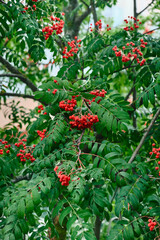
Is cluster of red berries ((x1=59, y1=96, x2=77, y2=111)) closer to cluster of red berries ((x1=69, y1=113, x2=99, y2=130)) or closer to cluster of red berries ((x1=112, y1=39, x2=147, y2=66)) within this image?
cluster of red berries ((x1=69, y1=113, x2=99, y2=130))

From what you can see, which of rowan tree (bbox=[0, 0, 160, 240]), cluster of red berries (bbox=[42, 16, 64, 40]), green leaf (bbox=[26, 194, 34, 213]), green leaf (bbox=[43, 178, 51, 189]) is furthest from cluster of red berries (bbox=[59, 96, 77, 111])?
cluster of red berries (bbox=[42, 16, 64, 40])

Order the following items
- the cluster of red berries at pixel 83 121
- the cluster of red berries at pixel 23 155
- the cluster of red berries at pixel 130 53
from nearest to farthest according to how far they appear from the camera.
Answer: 1. the cluster of red berries at pixel 83 121
2. the cluster of red berries at pixel 23 155
3. the cluster of red berries at pixel 130 53

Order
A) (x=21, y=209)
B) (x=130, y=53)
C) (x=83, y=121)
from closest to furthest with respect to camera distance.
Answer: (x=21, y=209) → (x=83, y=121) → (x=130, y=53)

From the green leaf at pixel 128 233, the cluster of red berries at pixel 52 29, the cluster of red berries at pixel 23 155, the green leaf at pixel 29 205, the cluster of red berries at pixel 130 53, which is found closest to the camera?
the green leaf at pixel 29 205

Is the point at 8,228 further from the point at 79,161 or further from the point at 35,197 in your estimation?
the point at 79,161

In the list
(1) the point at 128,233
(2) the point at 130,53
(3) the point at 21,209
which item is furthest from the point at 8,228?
(2) the point at 130,53

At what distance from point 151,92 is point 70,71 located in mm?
754

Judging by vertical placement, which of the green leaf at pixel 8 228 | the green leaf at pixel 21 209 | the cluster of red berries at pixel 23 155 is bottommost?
the green leaf at pixel 8 228

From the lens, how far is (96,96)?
72.3 inches

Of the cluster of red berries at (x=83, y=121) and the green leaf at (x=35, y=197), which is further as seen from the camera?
the cluster of red berries at (x=83, y=121)

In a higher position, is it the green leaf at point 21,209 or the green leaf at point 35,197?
the green leaf at point 35,197

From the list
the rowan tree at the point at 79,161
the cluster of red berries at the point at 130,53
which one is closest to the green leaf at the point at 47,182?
the rowan tree at the point at 79,161

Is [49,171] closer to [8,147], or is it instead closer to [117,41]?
[8,147]

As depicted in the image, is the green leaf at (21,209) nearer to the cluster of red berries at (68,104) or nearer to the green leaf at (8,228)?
the green leaf at (8,228)
